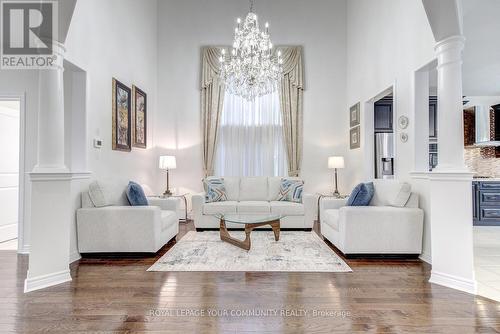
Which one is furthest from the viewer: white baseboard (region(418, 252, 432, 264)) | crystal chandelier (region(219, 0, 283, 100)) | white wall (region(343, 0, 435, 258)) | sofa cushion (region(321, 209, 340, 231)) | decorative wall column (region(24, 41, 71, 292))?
crystal chandelier (region(219, 0, 283, 100))

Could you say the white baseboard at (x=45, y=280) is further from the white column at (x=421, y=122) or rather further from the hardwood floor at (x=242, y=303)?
the white column at (x=421, y=122)

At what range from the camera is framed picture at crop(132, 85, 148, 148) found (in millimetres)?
5340

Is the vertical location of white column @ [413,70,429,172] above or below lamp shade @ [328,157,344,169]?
above

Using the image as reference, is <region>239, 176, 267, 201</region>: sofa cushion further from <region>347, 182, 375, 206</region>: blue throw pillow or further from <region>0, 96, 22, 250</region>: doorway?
<region>0, 96, 22, 250</region>: doorway

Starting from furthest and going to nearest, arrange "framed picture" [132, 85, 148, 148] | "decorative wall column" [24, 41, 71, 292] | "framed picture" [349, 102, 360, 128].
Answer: "framed picture" [349, 102, 360, 128] < "framed picture" [132, 85, 148, 148] < "decorative wall column" [24, 41, 71, 292]

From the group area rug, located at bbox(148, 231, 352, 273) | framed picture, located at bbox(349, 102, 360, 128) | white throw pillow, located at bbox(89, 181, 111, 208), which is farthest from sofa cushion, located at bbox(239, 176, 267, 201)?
white throw pillow, located at bbox(89, 181, 111, 208)

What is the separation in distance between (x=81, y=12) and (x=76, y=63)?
0.69m

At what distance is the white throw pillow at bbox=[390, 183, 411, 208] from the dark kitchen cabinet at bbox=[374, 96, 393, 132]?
2.44 metres

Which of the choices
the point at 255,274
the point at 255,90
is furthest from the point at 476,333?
the point at 255,90

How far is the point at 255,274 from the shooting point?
301 centimetres

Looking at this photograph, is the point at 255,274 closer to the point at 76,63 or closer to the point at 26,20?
the point at 76,63

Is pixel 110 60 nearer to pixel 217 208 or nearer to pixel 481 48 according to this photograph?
pixel 217 208

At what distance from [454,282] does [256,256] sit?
199cm

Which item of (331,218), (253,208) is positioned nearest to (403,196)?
(331,218)
